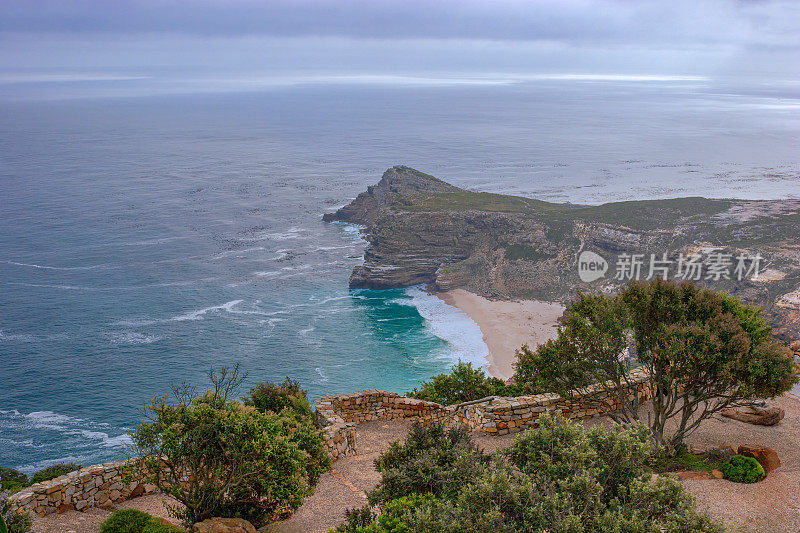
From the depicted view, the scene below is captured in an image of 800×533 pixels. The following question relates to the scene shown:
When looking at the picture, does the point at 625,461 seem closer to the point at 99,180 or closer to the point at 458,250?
the point at 458,250

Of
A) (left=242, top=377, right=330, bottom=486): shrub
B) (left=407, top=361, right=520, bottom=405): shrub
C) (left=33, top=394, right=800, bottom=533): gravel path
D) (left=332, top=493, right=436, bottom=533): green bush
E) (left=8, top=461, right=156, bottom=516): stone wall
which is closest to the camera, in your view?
(left=332, top=493, right=436, bottom=533): green bush

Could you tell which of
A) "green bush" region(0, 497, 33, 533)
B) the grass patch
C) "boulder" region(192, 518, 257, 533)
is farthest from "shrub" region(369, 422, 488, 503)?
"green bush" region(0, 497, 33, 533)

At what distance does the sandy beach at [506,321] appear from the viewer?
201ft

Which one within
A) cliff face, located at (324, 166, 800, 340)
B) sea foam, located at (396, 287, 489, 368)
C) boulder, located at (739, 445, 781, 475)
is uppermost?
boulder, located at (739, 445, 781, 475)

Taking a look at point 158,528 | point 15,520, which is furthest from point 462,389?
point 15,520

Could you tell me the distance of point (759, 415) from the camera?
21.2 metres

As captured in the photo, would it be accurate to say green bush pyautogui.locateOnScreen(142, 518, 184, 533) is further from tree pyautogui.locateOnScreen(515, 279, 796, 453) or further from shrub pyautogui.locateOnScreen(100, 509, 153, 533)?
tree pyautogui.locateOnScreen(515, 279, 796, 453)

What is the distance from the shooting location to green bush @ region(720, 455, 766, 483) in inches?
660

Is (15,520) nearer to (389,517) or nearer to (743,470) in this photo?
(389,517)

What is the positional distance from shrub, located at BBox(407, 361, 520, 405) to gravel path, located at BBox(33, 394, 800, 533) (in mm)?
4443

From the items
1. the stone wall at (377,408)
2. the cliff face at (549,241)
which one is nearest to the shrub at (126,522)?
the stone wall at (377,408)

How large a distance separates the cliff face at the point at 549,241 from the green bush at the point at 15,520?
2565 inches

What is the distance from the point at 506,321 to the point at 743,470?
53270 millimetres

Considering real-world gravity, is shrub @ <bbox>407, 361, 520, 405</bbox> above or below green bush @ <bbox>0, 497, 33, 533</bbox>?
below
